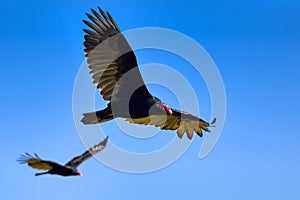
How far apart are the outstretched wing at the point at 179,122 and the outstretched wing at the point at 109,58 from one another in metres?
1.04

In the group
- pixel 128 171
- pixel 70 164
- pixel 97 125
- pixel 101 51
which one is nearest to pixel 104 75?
pixel 101 51

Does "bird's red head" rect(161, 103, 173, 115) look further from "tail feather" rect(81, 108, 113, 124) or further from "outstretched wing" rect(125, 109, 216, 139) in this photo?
"tail feather" rect(81, 108, 113, 124)

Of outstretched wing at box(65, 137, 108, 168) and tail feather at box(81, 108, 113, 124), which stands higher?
tail feather at box(81, 108, 113, 124)

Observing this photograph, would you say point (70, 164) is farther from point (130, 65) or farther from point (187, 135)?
point (187, 135)

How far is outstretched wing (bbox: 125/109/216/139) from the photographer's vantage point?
13664 millimetres

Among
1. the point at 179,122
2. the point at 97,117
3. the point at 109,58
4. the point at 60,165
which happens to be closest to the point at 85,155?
the point at 60,165

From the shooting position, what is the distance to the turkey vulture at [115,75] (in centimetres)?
1248

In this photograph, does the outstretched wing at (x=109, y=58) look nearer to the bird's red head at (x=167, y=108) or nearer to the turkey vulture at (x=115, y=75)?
the turkey vulture at (x=115, y=75)

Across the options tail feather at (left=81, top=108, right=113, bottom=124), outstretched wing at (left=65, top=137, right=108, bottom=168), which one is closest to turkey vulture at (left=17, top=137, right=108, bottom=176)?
outstretched wing at (left=65, top=137, right=108, bottom=168)

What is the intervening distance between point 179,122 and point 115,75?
2.37m

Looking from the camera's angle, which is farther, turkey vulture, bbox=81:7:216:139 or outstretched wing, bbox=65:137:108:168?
turkey vulture, bbox=81:7:216:139

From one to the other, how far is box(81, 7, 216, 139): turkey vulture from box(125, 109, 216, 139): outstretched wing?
49cm

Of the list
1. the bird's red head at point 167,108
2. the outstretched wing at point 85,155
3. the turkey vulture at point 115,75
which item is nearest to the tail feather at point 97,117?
the turkey vulture at point 115,75

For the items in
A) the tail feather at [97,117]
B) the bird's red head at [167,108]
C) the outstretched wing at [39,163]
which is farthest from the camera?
the bird's red head at [167,108]
